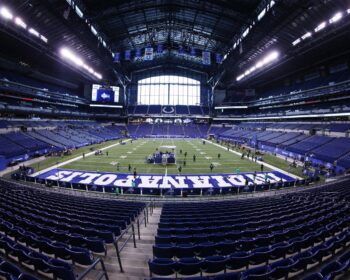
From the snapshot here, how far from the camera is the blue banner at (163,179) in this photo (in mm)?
22484

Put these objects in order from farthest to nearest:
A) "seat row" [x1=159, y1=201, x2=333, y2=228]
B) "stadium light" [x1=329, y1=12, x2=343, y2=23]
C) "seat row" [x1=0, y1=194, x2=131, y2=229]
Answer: "stadium light" [x1=329, y1=12, x2=343, y2=23], "seat row" [x1=0, y1=194, x2=131, y2=229], "seat row" [x1=159, y1=201, x2=333, y2=228]

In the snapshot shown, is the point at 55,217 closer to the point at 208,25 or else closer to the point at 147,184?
the point at 147,184

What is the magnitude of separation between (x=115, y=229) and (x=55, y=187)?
16089 millimetres

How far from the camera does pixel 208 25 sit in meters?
48.6

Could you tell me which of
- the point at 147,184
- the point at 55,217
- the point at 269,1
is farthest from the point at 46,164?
the point at 269,1

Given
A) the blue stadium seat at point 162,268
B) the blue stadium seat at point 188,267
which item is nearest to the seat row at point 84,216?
the blue stadium seat at point 162,268

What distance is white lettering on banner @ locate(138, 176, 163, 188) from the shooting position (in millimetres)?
22225

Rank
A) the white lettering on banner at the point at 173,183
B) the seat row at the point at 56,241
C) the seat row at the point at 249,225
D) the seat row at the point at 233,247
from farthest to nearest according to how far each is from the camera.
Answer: the white lettering on banner at the point at 173,183 → the seat row at the point at 249,225 → the seat row at the point at 56,241 → the seat row at the point at 233,247

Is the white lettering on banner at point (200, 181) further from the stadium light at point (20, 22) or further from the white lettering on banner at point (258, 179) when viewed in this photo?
the stadium light at point (20, 22)

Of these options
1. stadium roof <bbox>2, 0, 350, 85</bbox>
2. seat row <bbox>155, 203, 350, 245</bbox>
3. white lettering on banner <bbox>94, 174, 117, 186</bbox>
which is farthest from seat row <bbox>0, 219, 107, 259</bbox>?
stadium roof <bbox>2, 0, 350, 85</bbox>

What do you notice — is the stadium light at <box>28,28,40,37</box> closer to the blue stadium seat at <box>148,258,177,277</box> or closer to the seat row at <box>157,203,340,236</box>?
the seat row at <box>157,203,340,236</box>

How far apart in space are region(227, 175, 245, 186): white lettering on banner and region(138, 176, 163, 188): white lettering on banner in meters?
8.21

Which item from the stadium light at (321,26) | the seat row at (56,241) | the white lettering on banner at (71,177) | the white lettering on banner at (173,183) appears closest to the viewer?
the seat row at (56,241)

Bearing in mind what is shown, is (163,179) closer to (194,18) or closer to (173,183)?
(173,183)
